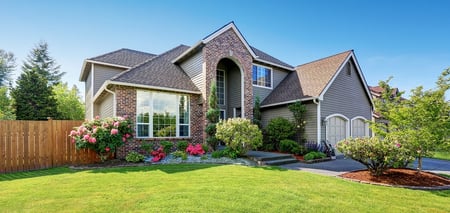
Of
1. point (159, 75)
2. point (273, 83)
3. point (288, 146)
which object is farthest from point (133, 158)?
point (273, 83)

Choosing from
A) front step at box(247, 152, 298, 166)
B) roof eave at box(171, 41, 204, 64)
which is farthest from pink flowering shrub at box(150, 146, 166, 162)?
roof eave at box(171, 41, 204, 64)

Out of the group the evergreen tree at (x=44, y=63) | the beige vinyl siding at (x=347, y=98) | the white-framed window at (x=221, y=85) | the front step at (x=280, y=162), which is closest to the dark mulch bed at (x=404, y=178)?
the front step at (x=280, y=162)

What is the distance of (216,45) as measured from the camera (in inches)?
486

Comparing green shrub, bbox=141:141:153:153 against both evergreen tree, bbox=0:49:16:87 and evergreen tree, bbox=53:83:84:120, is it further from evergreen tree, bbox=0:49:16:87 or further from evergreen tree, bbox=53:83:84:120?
evergreen tree, bbox=0:49:16:87

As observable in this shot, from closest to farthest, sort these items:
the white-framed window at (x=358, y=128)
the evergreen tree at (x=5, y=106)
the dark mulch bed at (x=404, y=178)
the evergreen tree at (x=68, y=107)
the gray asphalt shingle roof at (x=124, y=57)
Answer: the dark mulch bed at (x=404, y=178) → the white-framed window at (x=358, y=128) → the gray asphalt shingle roof at (x=124, y=57) → the evergreen tree at (x=5, y=106) → the evergreen tree at (x=68, y=107)

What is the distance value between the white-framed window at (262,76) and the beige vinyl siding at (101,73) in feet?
31.8

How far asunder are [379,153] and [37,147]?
11.8 metres

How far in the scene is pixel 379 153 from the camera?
6645mm

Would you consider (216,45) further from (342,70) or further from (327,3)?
(342,70)

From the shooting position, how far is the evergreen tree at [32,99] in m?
22.3

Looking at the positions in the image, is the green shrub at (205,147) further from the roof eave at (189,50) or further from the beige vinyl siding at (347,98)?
the beige vinyl siding at (347,98)

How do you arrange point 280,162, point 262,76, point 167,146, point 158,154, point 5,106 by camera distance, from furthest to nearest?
point 5,106
point 262,76
point 167,146
point 280,162
point 158,154

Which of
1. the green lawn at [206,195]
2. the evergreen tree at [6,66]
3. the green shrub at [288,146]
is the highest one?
the evergreen tree at [6,66]

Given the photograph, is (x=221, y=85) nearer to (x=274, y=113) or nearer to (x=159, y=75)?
(x=274, y=113)
